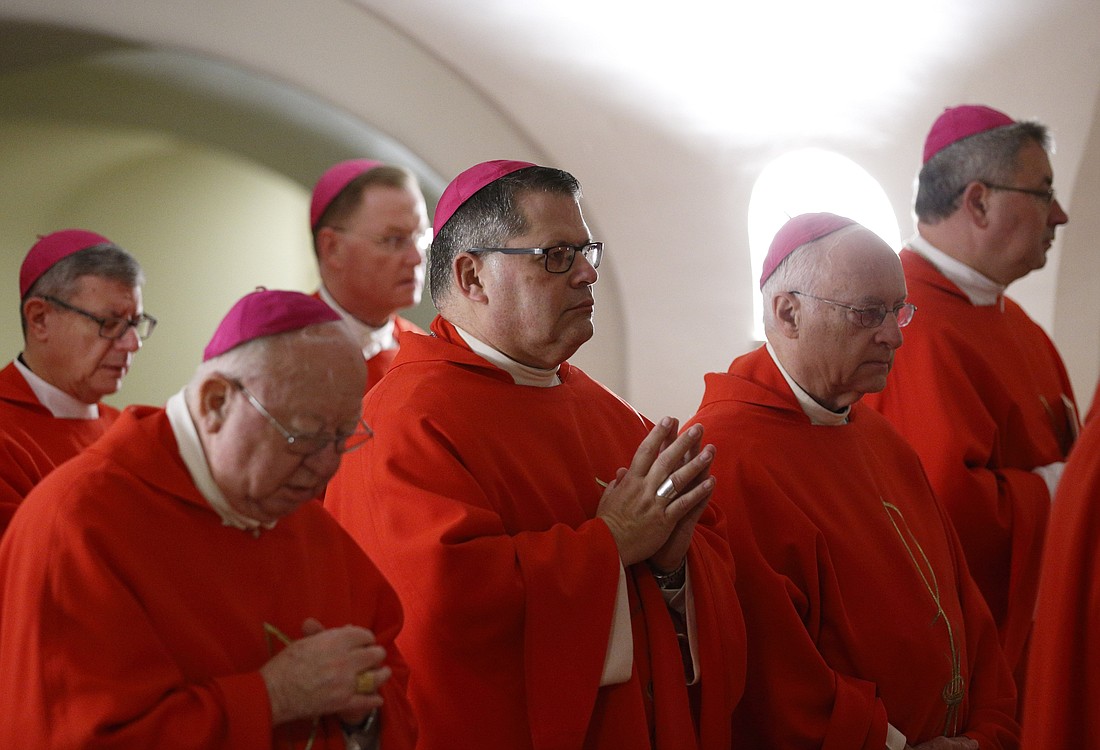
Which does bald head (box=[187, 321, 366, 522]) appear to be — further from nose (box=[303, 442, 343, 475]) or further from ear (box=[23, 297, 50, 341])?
ear (box=[23, 297, 50, 341])

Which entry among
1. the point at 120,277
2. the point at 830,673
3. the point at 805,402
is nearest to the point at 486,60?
the point at 120,277

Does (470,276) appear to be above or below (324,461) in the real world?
above

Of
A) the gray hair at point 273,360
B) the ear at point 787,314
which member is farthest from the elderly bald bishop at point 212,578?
the ear at point 787,314

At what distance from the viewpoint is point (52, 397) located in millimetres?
4656

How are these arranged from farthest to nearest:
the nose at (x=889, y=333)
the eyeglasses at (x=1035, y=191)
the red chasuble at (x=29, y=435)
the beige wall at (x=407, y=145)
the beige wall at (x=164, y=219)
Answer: the beige wall at (x=164, y=219)
the beige wall at (x=407, y=145)
the eyeglasses at (x=1035, y=191)
the red chasuble at (x=29, y=435)
the nose at (x=889, y=333)

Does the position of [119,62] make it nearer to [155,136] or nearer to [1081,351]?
[155,136]

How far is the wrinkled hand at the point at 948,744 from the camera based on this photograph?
3.70 metres

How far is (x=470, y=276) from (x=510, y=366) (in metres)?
0.28

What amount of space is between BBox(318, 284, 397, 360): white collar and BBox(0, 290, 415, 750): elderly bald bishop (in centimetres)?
295

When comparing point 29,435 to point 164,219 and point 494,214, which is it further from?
point 164,219

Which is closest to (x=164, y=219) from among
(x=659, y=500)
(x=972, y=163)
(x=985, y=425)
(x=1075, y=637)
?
(x=972, y=163)

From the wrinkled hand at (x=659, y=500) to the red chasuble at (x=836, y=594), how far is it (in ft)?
1.52

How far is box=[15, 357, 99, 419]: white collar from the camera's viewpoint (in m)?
4.65

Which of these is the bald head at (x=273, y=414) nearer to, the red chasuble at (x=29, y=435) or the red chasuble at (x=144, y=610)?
the red chasuble at (x=144, y=610)
